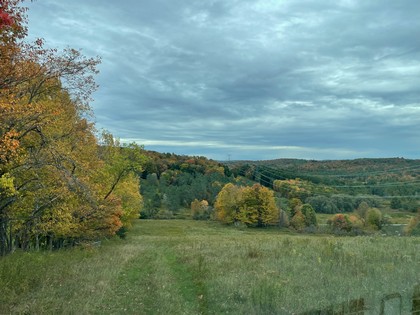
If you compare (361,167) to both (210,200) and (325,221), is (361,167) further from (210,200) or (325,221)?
(210,200)

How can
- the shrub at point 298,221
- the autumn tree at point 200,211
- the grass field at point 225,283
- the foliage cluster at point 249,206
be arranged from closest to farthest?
the grass field at point 225,283 → the shrub at point 298,221 → the foliage cluster at point 249,206 → the autumn tree at point 200,211

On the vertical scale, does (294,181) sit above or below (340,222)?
above

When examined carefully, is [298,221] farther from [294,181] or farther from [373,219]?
[373,219]

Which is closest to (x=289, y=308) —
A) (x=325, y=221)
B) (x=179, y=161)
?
(x=325, y=221)

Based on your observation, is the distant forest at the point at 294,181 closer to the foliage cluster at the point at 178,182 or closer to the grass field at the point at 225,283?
the foliage cluster at the point at 178,182

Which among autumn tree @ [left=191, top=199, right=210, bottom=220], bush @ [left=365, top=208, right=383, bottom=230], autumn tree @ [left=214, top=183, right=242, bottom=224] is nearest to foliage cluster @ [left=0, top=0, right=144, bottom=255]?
bush @ [left=365, top=208, right=383, bottom=230]

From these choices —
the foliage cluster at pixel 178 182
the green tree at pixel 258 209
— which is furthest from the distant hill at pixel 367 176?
the foliage cluster at pixel 178 182

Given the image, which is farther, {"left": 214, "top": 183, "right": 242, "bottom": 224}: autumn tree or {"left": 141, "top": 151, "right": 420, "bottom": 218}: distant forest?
{"left": 214, "top": 183, "right": 242, "bottom": 224}: autumn tree

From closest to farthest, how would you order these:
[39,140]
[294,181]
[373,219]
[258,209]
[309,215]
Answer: [39,140] < [373,219] < [294,181] < [309,215] < [258,209]

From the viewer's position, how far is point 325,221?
3187 inches

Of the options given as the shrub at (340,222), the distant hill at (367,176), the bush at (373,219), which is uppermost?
the distant hill at (367,176)

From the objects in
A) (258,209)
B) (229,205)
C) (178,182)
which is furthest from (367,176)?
(178,182)

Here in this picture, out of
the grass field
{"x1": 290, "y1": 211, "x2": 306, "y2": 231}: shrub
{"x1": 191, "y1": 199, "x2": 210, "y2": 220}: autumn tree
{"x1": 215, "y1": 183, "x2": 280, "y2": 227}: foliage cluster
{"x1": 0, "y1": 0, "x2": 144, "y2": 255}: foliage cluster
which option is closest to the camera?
the grass field

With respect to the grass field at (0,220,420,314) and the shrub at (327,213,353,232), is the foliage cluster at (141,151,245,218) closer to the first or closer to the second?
the shrub at (327,213,353,232)
